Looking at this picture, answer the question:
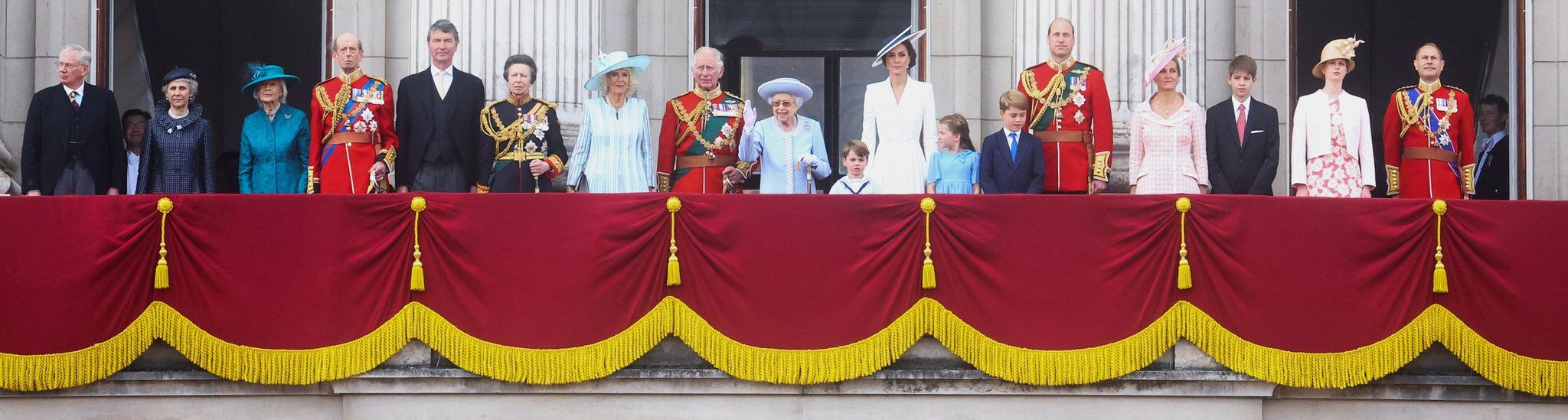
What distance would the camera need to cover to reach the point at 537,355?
10383 mm

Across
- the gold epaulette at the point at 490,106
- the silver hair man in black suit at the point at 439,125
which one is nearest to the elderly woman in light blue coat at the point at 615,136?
the gold epaulette at the point at 490,106

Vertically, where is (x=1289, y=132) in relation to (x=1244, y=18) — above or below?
below

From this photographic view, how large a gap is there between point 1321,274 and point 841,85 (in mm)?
5926

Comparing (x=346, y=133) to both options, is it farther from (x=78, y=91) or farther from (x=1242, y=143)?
(x=1242, y=143)

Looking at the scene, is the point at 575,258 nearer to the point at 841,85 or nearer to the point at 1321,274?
the point at 1321,274

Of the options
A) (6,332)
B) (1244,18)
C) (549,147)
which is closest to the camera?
(6,332)

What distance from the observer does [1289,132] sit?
1504cm

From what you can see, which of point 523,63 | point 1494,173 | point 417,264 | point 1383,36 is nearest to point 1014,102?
point 523,63

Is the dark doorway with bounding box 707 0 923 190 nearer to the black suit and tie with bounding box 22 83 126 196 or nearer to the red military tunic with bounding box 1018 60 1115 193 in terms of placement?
the red military tunic with bounding box 1018 60 1115 193

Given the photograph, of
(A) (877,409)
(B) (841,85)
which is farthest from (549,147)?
(B) (841,85)

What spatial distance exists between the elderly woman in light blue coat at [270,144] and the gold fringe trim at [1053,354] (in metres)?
4.32

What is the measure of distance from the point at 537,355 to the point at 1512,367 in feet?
17.9

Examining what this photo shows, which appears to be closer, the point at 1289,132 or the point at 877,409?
the point at 877,409

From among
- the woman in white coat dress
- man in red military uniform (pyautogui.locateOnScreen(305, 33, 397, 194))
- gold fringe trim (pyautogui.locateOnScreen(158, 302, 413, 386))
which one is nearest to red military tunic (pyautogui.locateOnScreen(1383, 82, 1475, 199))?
the woman in white coat dress
